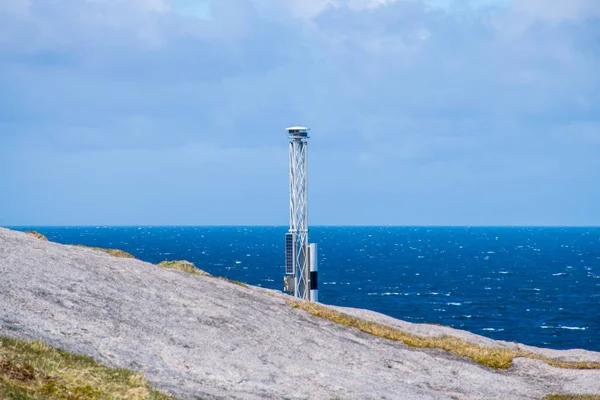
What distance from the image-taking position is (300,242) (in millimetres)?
44125

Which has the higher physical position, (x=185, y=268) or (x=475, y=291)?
(x=185, y=268)

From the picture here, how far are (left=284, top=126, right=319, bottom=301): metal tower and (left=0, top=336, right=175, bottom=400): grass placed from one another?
1055 inches

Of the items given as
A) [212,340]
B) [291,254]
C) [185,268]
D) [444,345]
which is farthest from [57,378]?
[291,254]

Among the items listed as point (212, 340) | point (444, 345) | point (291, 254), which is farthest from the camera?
point (291, 254)

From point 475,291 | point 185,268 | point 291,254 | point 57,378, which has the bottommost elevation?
point 475,291

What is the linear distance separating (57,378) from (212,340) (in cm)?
823

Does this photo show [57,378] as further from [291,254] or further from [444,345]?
[291,254]

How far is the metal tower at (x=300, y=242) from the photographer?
1702 inches

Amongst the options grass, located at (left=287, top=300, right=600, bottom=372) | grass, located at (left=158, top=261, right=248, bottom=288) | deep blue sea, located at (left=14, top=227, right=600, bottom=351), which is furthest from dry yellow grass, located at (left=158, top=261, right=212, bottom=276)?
deep blue sea, located at (left=14, top=227, right=600, bottom=351)

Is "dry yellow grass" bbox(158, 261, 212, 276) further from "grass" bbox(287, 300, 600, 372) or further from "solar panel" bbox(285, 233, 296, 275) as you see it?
"solar panel" bbox(285, 233, 296, 275)

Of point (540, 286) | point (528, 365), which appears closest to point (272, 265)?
point (540, 286)

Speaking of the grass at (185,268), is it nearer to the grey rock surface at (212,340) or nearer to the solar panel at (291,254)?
the grey rock surface at (212,340)

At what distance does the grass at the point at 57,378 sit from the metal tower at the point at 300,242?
26.8 m

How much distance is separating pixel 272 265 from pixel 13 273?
13014 cm
